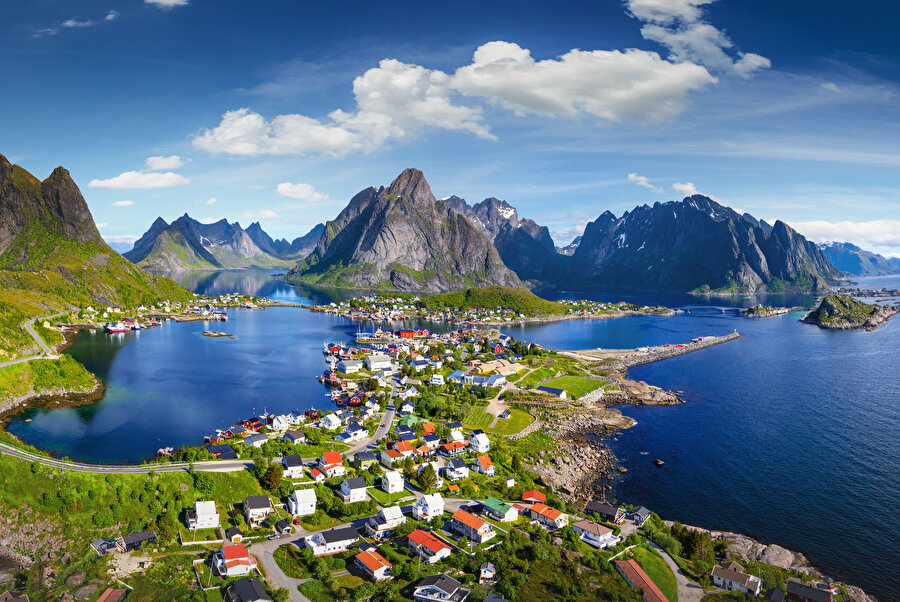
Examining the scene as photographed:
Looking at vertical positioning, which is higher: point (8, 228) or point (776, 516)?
point (8, 228)

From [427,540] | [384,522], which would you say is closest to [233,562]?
[384,522]

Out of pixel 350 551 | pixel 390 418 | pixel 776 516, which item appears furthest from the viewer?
pixel 390 418

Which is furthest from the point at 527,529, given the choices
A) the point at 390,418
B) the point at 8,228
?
the point at 8,228

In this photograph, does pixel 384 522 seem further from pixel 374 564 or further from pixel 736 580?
pixel 736 580

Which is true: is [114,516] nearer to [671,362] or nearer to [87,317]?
[671,362]

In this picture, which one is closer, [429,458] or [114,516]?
[114,516]

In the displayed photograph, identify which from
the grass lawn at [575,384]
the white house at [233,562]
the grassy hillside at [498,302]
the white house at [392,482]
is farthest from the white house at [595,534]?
the grassy hillside at [498,302]
